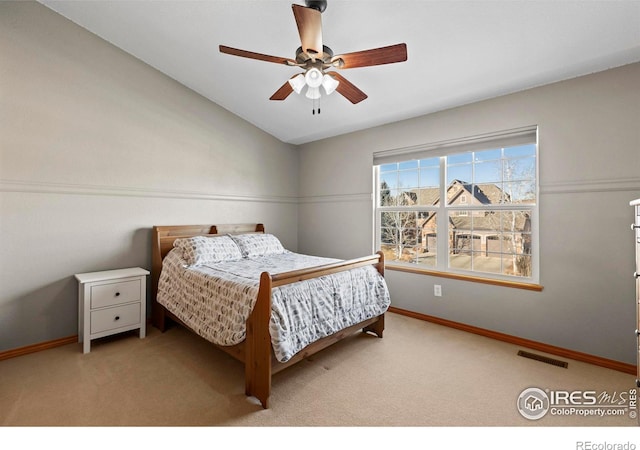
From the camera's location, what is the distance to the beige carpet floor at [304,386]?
1696mm

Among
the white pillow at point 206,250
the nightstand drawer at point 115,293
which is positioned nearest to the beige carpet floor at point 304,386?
the nightstand drawer at point 115,293

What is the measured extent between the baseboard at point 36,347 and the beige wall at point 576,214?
11.7 ft

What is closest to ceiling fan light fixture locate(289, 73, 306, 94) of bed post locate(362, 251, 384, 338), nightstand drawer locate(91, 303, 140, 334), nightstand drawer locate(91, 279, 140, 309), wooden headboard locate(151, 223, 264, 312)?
bed post locate(362, 251, 384, 338)

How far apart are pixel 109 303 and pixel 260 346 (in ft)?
5.47

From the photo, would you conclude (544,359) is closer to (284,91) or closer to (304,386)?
(304,386)

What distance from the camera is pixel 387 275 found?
360 cm

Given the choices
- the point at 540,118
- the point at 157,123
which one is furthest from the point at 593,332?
the point at 157,123

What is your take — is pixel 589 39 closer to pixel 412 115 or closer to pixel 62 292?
pixel 412 115

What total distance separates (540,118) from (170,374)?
144 inches

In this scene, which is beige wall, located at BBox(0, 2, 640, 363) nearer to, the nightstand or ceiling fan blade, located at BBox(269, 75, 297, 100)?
the nightstand

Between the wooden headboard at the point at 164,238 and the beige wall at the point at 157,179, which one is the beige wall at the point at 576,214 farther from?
the wooden headboard at the point at 164,238

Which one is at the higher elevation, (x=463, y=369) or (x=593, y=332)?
(x=593, y=332)

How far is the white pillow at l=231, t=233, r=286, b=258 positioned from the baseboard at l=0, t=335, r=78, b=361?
66.5 inches

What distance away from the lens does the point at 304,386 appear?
2.04m
